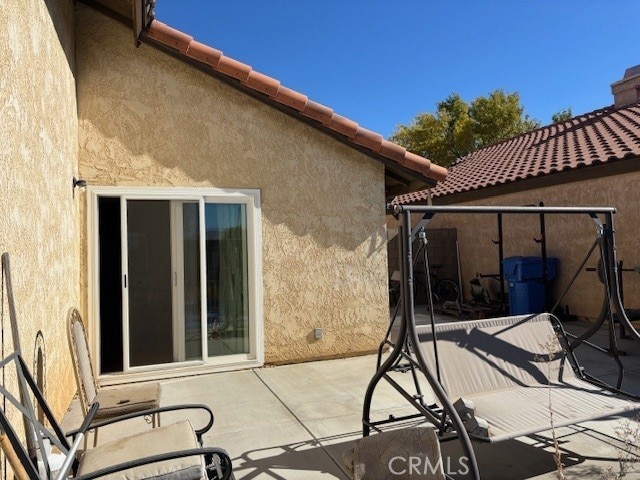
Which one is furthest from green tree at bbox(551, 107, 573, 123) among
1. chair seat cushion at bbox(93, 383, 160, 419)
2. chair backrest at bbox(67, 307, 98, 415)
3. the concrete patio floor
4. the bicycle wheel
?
chair backrest at bbox(67, 307, 98, 415)

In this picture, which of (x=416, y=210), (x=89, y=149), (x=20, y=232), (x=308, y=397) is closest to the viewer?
(x=20, y=232)

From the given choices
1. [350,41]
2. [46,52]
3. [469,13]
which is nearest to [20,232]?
[46,52]

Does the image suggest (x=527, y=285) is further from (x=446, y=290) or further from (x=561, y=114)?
(x=561, y=114)

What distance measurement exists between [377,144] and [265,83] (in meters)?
2.22

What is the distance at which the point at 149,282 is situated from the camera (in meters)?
9.16

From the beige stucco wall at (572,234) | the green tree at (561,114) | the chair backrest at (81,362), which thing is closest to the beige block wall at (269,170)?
the chair backrest at (81,362)

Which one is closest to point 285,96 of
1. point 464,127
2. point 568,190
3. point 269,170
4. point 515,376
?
point 269,170

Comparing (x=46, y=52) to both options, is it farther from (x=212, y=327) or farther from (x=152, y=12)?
(x=212, y=327)

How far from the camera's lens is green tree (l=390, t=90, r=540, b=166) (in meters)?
34.1

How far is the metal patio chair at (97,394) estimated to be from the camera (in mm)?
4430

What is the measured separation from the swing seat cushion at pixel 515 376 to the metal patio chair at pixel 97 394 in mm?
2836

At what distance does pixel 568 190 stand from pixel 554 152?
3062 mm

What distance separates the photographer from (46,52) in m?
5.52

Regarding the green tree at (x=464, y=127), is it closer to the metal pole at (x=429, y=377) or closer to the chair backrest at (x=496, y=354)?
the chair backrest at (x=496, y=354)
